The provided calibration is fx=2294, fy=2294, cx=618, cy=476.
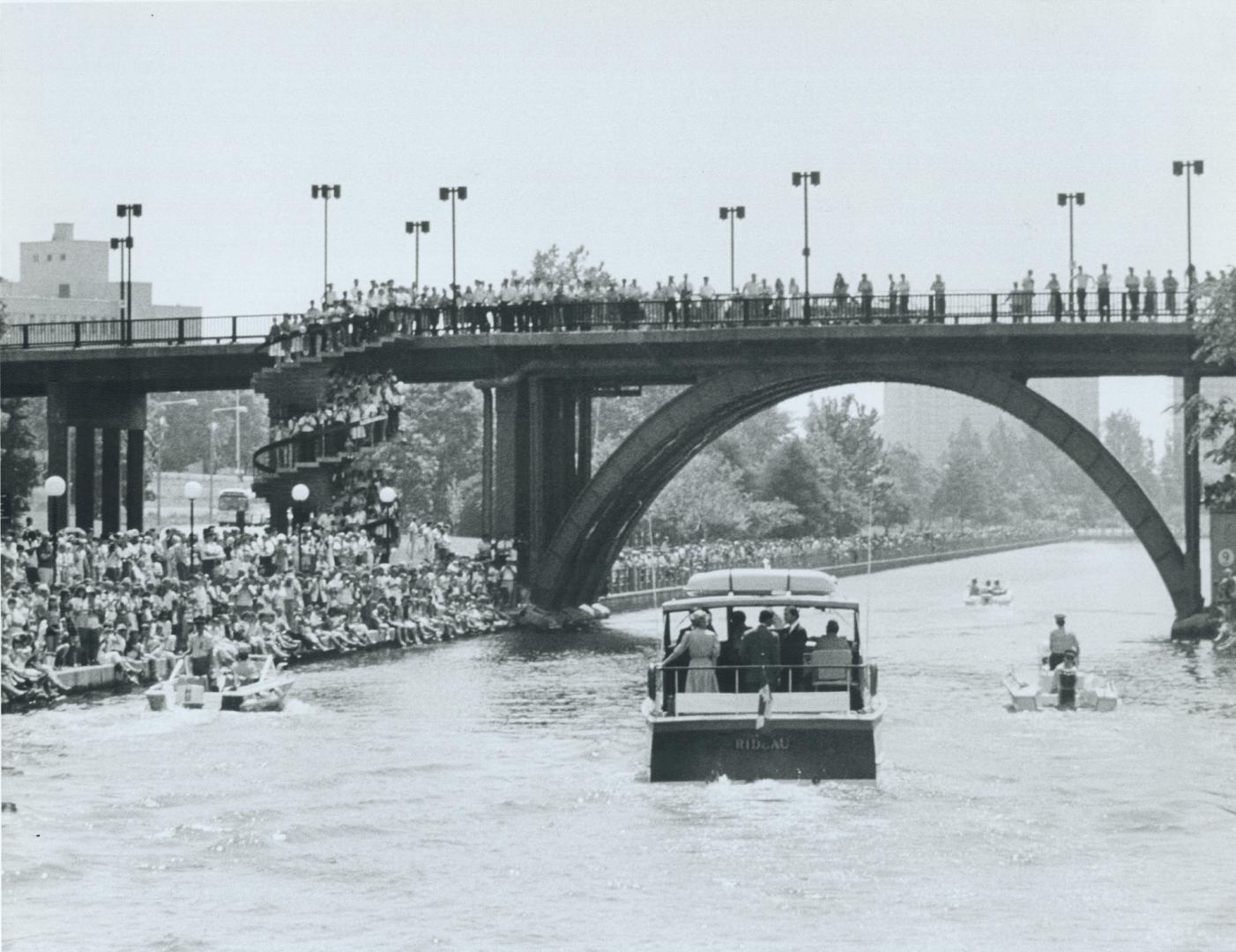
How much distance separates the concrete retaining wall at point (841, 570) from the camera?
86500 millimetres

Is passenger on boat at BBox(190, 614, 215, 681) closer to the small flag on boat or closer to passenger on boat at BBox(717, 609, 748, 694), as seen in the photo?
passenger on boat at BBox(717, 609, 748, 694)

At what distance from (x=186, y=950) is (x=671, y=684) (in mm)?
11373

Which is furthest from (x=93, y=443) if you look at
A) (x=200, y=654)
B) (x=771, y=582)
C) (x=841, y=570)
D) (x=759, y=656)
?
(x=759, y=656)

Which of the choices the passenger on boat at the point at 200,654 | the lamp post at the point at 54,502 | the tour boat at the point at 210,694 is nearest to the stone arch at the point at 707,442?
the lamp post at the point at 54,502

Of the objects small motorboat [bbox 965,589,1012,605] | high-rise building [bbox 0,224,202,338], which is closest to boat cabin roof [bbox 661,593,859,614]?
small motorboat [bbox 965,589,1012,605]

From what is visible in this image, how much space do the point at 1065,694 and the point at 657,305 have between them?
2679cm

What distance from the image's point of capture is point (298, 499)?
70625 millimetres

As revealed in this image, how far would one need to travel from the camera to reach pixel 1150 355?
66812mm

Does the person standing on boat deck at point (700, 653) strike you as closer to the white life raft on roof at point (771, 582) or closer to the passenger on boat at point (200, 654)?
the white life raft on roof at point (771, 582)

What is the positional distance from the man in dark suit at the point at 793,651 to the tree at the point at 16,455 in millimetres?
55909

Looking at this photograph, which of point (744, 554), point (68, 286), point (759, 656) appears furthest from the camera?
point (68, 286)

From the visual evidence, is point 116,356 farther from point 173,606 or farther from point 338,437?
point 173,606

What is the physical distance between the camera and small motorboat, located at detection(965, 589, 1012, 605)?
9481cm

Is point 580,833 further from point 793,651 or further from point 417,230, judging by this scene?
point 417,230
